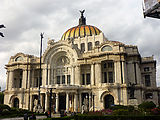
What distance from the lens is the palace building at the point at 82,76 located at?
163 feet

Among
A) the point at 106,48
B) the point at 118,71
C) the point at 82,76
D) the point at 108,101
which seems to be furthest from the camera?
the point at 82,76

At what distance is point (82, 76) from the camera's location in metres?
57.6

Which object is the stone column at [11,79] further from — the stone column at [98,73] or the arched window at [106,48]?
the arched window at [106,48]

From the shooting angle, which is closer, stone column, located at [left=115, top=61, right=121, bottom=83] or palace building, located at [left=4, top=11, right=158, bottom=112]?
palace building, located at [left=4, top=11, right=158, bottom=112]

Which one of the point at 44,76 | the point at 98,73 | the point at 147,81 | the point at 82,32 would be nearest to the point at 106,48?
the point at 98,73

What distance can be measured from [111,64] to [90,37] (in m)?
15.6

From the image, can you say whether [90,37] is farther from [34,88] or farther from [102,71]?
[34,88]

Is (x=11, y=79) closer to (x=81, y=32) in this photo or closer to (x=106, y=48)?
(x=81, y=32)

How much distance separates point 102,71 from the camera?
5519cm

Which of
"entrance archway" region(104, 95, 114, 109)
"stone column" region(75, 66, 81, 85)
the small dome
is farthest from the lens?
the small dome

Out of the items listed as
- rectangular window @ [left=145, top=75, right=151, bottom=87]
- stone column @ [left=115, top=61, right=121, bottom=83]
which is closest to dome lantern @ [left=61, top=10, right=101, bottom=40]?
stone column @ [left=115, top=61, right=121, bottom=83]

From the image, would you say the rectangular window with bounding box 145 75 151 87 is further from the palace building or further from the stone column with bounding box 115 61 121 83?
the stone column with bounding box 115 61 121 83

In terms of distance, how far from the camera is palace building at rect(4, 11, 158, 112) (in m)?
49.8

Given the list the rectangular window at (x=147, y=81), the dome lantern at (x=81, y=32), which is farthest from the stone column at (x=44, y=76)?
the rectangular window at (x=147, y=81)
